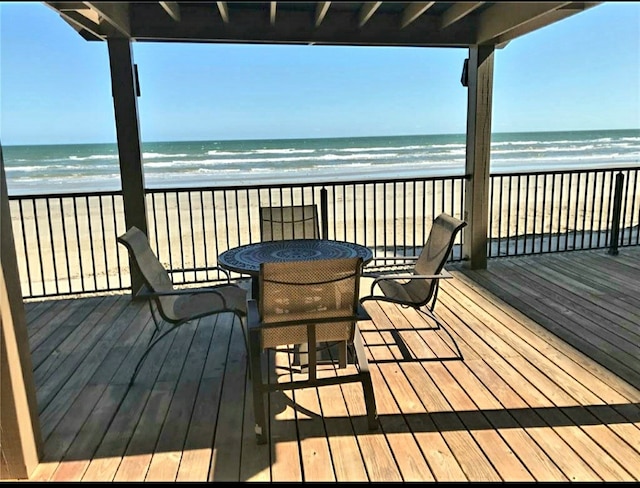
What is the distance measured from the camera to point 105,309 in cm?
396

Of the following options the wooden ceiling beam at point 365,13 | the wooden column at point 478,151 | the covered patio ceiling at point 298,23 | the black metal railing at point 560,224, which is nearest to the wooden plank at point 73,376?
the covered patio ceiling at point 298,23

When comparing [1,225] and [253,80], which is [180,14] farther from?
[253,80]

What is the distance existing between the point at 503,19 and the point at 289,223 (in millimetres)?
2463

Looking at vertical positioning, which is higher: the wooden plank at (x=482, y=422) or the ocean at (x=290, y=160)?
the ocean at (x=290, y=160)

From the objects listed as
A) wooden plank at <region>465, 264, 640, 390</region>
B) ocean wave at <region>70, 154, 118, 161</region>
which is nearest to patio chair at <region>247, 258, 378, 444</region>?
wooden plank at <region>465, 264, 640, 390</region>

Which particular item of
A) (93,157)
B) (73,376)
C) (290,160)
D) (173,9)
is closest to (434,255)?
(73,376)

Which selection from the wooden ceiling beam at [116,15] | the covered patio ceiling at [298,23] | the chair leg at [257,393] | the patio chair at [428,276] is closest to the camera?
the chair leg at [257,393]

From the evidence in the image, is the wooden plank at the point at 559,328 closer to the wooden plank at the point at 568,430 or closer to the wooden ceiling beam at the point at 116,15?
the wooden plank at the point at 568,430

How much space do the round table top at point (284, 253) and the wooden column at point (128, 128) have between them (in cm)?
122

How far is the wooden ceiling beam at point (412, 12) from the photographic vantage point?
3.09m

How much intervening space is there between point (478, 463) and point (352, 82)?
27.4 metres

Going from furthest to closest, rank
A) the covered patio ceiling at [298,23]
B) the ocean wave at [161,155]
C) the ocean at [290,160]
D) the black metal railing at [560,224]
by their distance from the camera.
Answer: the ocean wave at [161,155], the ocean at [290,160], the black metal railing at [560,224], the covered patio ceiling at [298,23]

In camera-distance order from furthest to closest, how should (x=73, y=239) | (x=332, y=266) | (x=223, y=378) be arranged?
(x=73, y=239) < (x=223, y=378) < (x=332, y=266)

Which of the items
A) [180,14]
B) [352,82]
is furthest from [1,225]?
[352,82]
